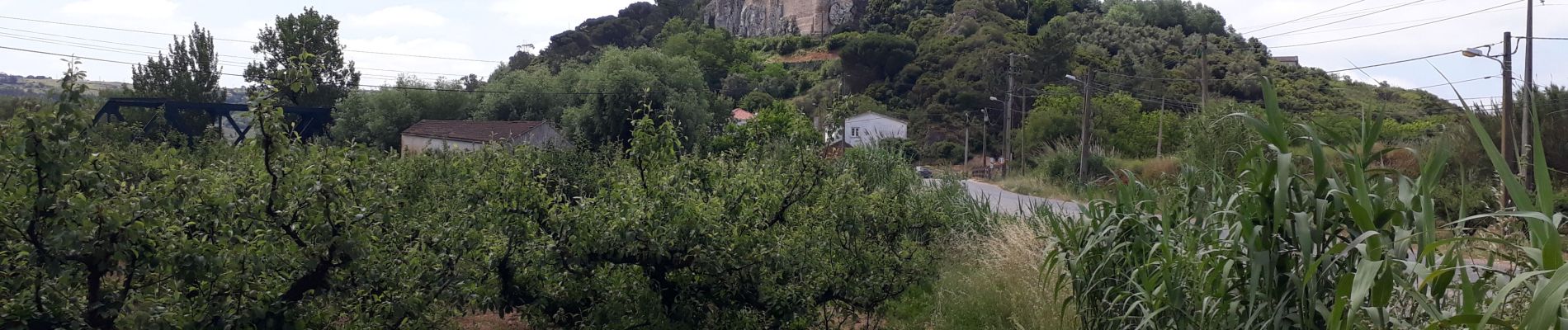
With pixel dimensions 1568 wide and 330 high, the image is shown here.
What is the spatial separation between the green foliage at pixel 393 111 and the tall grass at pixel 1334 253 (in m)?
35.8

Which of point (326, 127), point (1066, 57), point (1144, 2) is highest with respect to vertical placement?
point (1144, 2)

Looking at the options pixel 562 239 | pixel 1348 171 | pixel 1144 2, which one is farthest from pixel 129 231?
pixel 1144 2

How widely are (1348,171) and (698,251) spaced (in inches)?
103

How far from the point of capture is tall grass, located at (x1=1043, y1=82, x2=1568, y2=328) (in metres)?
2.52

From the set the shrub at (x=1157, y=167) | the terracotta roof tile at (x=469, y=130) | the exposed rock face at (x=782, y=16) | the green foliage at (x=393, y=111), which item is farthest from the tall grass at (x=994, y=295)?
the exposed rock face at (x=782, y=16)

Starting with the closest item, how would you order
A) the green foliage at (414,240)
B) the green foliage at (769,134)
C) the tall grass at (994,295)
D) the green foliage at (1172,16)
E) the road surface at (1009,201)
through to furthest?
the green foliage at (414,240)
the green foliage at (769,134)
the tall grass at (994,295)
the road surface at (1009,201)
the green foliage at (1172,16)

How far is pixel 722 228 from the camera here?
4.88 meters

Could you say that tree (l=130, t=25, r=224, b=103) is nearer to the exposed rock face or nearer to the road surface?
the road surface

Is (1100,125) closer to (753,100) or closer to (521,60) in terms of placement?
(753,100)

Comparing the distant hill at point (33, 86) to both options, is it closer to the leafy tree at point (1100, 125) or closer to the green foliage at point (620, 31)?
the leafy tree at point (1100, 125)

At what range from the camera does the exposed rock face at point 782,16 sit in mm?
98000

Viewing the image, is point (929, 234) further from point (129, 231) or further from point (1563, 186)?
point (1563, 186)

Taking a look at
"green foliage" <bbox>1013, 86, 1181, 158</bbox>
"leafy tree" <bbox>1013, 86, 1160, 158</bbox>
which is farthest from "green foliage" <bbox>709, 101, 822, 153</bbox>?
"leafy tree" <bbox>1013, 86, 1160, 158</bbox>

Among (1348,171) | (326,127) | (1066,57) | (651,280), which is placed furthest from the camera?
(1066,57)
